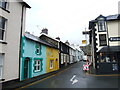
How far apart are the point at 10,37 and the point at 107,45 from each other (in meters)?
12.6

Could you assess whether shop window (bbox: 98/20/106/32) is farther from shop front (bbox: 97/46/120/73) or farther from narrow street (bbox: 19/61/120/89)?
narrow street (bbox: 19/61/120/89)

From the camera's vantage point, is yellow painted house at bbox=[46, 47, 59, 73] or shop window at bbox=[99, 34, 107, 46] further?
yellow painted house at bbox=[46, 47, 59, 73]

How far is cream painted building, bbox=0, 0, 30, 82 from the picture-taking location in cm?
860

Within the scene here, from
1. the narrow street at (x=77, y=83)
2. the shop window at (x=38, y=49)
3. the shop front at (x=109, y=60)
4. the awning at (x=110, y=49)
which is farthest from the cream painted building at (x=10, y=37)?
the awning at (x=110, y=49)

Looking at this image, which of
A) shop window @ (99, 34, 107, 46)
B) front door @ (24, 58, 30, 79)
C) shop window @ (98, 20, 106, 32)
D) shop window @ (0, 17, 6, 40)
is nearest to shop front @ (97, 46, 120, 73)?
shop window @ (99, 34, 107, 46)

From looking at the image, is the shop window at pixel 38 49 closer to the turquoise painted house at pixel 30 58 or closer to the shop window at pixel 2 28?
the turquoise painted house at pixel 30 58

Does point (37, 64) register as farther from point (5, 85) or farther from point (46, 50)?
point (5, 85)

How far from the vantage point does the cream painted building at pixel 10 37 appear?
28.2 feet

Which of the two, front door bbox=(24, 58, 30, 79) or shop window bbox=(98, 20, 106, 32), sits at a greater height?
shop window bbox=(98, 20, 106, 32)

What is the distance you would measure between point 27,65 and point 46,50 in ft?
17.8

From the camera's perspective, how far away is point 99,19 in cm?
1616

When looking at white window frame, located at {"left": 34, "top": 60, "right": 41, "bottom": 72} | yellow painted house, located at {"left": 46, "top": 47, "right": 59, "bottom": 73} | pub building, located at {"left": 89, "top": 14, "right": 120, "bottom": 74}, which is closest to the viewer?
white window frame, located at {"left": 34, "top": 60, "right": 41, "bottom": 72}

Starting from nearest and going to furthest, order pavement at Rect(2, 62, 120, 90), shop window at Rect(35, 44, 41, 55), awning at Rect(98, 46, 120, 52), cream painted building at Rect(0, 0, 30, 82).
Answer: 1. pavement at Rect(2, 62, 120, 90)
2. cream painted building at Rect(0, 0, 30, 82)
3. shop window at Rect(35, 44, 41, 55)
4. awning at Rect(98, 46, 120, 52)

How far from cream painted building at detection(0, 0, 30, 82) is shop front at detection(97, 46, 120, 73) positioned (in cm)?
1085
